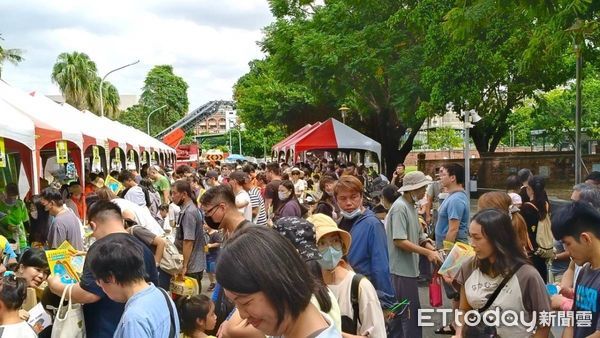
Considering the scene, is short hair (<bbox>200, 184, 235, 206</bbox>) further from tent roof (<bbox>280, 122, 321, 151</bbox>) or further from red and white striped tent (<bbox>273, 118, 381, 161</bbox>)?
tent roof (<bbox>280, 122, 321, 151</bbox>)

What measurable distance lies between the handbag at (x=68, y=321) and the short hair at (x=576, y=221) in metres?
2.46

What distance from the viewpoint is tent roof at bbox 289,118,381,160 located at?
18.2 meters

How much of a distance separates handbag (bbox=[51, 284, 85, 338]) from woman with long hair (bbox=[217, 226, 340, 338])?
6.08 ft

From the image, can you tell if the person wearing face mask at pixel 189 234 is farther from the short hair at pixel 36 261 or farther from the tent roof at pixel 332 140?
the tent roof at pixel 332 140

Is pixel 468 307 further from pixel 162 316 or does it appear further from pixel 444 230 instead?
pixel 444 230

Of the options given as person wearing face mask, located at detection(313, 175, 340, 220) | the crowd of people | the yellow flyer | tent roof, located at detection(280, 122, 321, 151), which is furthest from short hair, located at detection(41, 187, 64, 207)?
tent roof, located at detection(280, 122, 321, 151)

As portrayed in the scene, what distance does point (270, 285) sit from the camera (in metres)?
1.67

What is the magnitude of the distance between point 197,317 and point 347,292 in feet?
5.62

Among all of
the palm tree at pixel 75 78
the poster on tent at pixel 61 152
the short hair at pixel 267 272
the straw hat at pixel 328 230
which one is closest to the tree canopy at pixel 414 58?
the straw hat at pixel 328 230

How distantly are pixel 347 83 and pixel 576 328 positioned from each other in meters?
20.0

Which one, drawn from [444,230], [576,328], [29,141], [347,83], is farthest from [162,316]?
[347,83]

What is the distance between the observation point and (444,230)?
20.3ft

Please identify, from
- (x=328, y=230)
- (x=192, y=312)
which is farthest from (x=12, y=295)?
(x=328, y=230)

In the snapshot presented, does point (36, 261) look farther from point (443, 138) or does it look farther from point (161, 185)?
point (443, 138)
